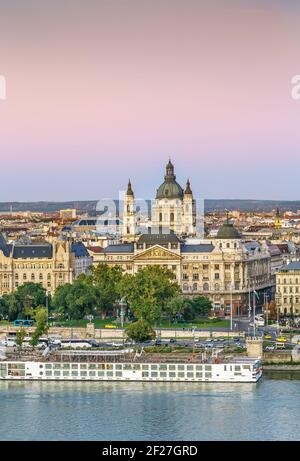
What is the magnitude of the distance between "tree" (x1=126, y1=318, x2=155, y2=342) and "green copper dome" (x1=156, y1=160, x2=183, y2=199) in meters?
14.2

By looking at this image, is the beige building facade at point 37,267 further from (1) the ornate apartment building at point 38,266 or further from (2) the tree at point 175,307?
(2) the tree at point 175,307

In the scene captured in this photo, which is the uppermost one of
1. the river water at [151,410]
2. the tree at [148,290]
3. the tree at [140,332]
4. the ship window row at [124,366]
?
the tree at [148,290]

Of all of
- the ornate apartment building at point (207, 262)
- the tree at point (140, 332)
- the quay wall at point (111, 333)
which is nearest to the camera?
the tree at point (140, 332)

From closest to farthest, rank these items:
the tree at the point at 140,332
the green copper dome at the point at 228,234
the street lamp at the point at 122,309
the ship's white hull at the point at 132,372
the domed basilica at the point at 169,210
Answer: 1. the ship's white hull at the point at 132,372
2. the tree at the point at 140,332
3. the street lamp at the point at 122,309
4. the green copper dome at the point at 228,234
5. the domed basilica at the point at 169,210

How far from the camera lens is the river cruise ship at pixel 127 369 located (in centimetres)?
2294

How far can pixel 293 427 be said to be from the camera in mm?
18453

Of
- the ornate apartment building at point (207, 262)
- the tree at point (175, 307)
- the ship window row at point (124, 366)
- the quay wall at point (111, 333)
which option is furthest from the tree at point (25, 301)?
the ship window row at point (124, 366)

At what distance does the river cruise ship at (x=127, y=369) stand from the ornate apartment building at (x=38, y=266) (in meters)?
11.1

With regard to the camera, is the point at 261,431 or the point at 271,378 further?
the point at 271,378

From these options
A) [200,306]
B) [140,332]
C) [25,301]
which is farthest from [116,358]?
[25,301]

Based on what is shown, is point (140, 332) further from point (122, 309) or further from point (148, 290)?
point (122, 309)
